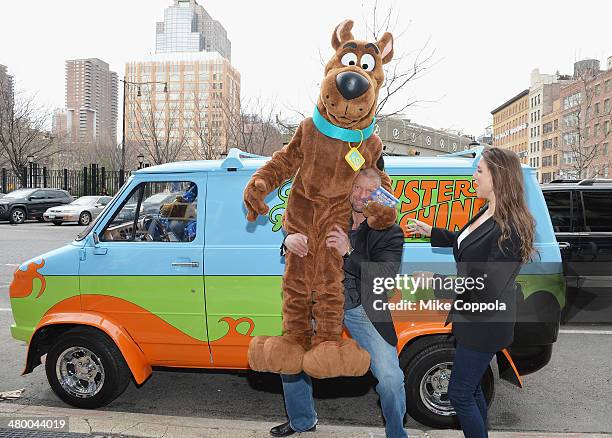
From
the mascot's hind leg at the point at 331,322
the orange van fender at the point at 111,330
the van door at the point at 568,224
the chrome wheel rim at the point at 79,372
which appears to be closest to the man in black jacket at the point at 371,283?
the mascot's hind leg at the point at 331,322

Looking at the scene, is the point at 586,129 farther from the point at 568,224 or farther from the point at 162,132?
the point at 568,224

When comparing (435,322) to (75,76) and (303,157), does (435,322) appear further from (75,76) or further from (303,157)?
(75,76)

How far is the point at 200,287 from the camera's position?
420 centimetres

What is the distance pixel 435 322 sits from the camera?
4.04 metres

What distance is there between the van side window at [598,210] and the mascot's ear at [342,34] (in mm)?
5555

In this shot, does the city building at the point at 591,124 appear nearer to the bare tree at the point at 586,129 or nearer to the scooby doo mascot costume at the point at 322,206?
the bare tree at the point at 586,129

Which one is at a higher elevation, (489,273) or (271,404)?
(489,273)

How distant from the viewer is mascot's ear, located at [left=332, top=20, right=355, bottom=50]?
3092mm

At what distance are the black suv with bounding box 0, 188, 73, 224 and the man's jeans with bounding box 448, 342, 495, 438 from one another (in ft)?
82.0

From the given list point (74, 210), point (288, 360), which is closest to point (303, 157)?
point (288, 360)

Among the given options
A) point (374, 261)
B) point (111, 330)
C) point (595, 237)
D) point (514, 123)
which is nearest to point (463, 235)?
point (374, 261)

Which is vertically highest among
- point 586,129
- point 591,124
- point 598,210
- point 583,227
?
point 591,124

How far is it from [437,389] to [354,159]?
2195 millimetres

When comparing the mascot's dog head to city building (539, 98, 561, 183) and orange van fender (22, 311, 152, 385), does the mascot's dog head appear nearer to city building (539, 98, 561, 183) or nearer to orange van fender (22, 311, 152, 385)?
orange van fender (22, 311, 152, 385)
